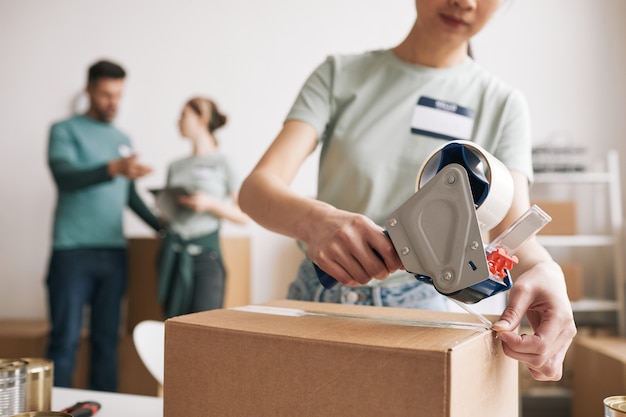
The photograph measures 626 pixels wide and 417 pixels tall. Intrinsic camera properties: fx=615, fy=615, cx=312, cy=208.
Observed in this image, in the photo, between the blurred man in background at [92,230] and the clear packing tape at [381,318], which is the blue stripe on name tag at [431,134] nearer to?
the clear packing tape at [381,318]

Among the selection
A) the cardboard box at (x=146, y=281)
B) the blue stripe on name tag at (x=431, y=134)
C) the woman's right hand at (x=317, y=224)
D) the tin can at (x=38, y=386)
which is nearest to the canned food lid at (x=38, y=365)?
the tin can at (x=38, y=386)

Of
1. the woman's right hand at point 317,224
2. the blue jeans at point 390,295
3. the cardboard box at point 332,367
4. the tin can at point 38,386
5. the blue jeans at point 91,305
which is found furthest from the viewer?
the blue jeans at point 91,305

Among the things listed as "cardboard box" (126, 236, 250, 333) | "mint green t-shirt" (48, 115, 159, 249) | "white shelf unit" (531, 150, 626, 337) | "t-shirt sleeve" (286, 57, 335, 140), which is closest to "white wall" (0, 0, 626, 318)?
"cardboard box" (126, 236, 250, 333)

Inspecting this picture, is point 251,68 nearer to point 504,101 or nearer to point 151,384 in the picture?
point 151,384

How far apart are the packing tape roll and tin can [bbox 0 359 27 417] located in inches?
21.4

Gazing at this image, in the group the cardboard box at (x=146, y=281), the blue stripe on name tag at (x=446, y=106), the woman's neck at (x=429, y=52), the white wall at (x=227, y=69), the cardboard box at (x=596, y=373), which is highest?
the white wall at (x=227, y=69)

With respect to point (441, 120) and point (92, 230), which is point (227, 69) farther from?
point (441, 120)

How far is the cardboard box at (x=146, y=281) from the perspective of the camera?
10.4 feet

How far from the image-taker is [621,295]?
3105mm

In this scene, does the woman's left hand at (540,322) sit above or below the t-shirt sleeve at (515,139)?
below

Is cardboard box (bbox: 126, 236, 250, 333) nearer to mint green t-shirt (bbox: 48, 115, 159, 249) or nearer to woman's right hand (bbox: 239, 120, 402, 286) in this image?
mint green t-shirt (bbox: 48, 115, 159, 249)

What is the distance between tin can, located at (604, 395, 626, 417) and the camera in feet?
2.02

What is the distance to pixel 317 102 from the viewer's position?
104cm

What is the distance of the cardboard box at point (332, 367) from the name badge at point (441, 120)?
37 cm
